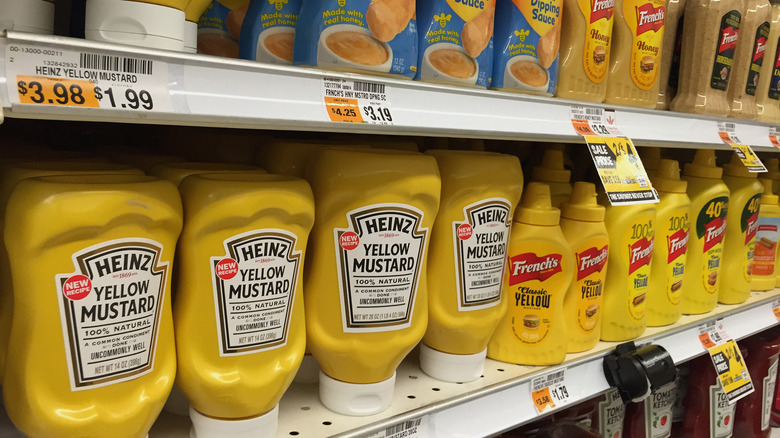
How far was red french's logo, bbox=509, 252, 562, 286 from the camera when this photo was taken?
105cm

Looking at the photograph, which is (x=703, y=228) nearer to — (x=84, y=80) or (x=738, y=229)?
(x=738, y=229)

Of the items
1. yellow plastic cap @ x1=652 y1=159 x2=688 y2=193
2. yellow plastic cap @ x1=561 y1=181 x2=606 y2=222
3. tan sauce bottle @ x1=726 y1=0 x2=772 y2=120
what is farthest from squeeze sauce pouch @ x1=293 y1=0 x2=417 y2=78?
tan sauce bottle @ x1=726 y1=0 x2=772 y2=120

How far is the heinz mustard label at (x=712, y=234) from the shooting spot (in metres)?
1.37

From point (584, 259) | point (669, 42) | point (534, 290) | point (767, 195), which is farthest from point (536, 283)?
point (767, 195)

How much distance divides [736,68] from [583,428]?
0.90 m

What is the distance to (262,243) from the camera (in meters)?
0.71

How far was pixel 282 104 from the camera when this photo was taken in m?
0.65

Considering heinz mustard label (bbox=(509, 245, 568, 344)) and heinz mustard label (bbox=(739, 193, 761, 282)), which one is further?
heinz mustard label (bbox=(739, 193, 761, 282))

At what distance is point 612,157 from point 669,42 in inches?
21.2

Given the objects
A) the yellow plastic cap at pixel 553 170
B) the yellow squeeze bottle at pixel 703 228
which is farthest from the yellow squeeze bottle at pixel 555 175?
the yellow squeeze bottle at pixel 703 228

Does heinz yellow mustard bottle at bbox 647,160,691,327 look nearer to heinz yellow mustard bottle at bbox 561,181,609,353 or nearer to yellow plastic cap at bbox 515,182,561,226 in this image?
heinz yellow mustard bottle at bbox 561,181,609,353

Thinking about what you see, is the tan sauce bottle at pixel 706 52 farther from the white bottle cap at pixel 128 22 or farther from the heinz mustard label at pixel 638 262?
the white bottle cap at pixel 128 22

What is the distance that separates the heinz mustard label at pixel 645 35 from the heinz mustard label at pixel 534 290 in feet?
1.44

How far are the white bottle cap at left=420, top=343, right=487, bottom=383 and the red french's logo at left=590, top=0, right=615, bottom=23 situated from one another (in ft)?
2.03
